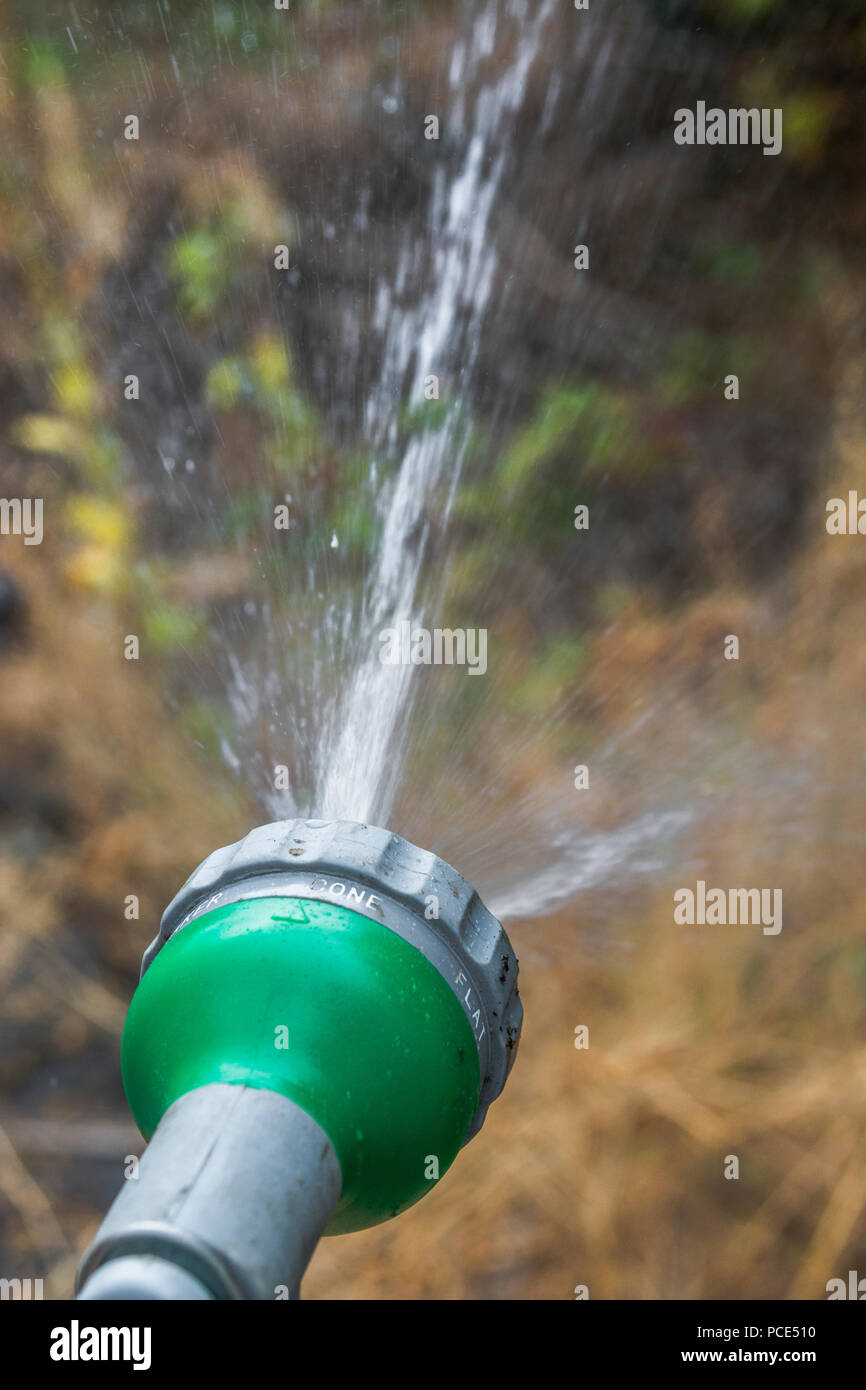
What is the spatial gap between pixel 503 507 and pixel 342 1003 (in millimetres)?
1071

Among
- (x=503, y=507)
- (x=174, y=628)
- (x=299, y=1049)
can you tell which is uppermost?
(x=503, y=507)

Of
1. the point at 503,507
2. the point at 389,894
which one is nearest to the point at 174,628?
the point at 503,507

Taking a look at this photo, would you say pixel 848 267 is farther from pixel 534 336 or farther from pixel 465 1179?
pixel 465 1179

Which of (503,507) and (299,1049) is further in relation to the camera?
(503,507)

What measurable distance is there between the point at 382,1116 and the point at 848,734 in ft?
3.53

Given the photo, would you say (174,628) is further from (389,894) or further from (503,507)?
(389,894)

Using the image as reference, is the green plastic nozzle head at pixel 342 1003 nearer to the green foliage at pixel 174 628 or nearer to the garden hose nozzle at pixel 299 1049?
the garden hose nozzle at pixel 299 1049

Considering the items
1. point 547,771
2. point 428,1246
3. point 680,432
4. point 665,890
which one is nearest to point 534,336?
point 680,432

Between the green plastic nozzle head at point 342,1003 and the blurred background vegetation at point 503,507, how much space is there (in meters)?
0.71

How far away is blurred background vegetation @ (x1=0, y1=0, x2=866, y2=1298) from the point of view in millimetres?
1637

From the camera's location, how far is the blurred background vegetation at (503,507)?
1.64 meters

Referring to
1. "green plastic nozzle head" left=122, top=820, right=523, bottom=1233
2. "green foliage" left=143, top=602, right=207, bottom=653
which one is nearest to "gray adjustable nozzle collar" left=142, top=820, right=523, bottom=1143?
"green plastic nozzle head" left=122, top=820, right=523, bottom=1233

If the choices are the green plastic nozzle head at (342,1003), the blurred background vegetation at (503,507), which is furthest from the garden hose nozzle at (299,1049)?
the blurred background vegetation at (503,507)

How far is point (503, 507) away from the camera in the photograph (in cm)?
177
